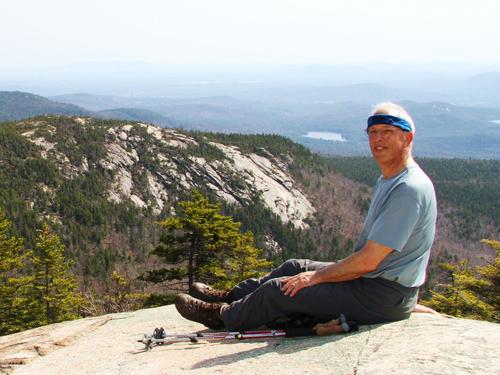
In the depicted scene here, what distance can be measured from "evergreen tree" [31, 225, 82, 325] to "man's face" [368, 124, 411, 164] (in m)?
25.2

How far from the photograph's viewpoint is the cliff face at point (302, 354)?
5035 millimetres

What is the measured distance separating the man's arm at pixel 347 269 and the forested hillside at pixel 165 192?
73298 millimetres

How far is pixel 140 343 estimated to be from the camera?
7.32 m

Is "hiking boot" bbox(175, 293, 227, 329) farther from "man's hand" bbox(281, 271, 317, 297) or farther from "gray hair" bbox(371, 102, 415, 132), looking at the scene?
"gray hair" bbox(371, 102, 415, 132)

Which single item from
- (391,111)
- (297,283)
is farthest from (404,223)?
(297,283)

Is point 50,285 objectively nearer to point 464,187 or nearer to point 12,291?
point 12,291

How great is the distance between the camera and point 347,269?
591cm

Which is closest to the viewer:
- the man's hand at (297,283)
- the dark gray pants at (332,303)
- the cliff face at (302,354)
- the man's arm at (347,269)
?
the cliff face at (302,354)

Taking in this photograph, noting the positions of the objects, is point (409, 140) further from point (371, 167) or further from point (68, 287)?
point (371, 167)

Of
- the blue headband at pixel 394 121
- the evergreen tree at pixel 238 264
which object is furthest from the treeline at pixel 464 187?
the blue headband at pixel 394 121

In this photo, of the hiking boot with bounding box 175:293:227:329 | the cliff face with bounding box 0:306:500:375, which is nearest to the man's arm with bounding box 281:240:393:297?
the cliff face with bounding box 0:306:500:375

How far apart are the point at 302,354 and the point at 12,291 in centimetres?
2575

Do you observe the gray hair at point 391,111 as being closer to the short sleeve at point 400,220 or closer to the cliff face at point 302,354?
the short sleeve at point 400,220

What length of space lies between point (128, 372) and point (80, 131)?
13322 centimetres
